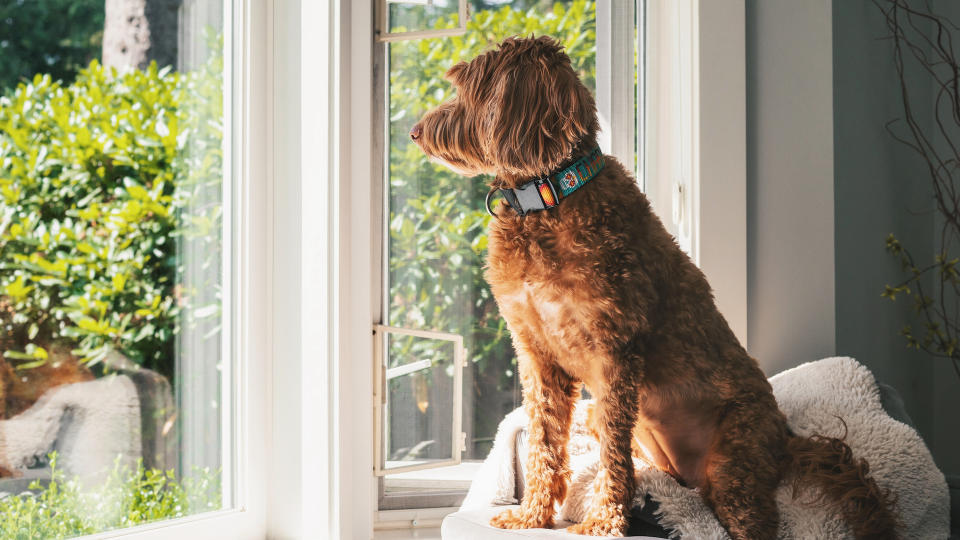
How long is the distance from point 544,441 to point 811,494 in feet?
1.70

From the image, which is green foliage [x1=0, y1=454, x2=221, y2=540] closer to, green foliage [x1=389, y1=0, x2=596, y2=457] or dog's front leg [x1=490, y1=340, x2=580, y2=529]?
green foliage [x1=389, y1=0, x2=596, y2=457]

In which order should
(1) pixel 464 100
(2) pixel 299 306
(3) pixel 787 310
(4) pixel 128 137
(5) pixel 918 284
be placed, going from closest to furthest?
1. (1) pixel 464 100
2. (4) pixel 128 137
3. (2) pixel 299 306
4. (3) pixel 787 310
5. (5) pixel 918 284

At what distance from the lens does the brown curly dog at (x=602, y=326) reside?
1.25 meters

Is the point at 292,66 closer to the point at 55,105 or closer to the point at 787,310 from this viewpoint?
the point at 55,105

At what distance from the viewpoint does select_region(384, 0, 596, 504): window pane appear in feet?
6.80

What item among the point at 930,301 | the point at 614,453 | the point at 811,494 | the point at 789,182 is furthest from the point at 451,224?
the point at 930,301

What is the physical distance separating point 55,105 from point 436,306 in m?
1.07

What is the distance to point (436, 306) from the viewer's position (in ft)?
7.02

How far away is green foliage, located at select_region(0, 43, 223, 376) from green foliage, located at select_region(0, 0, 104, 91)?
0.08 feet

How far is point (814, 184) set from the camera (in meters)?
2.09

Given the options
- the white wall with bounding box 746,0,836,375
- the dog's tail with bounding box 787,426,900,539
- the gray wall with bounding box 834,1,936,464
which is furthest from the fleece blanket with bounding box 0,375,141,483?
the gray wall with bounding box 834,1,936,464

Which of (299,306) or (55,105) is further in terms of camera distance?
(299,306)

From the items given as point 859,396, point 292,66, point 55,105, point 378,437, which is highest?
point 292,66

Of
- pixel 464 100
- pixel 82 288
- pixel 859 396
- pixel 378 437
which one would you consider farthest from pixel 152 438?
pixel 859 396
